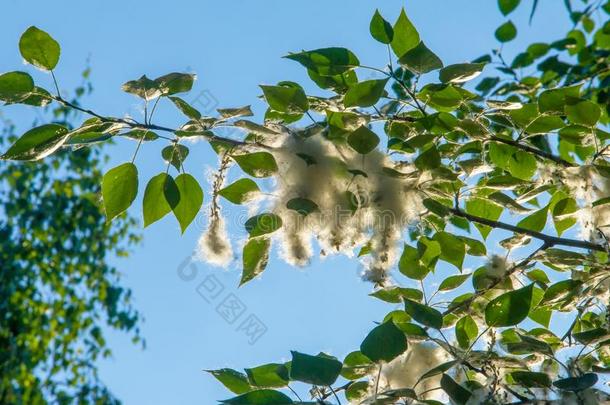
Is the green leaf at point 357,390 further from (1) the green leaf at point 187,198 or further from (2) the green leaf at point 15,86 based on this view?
(2) the green leaf at point 15,86

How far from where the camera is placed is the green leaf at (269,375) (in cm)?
89

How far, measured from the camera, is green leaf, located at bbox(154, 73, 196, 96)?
3.06 feet

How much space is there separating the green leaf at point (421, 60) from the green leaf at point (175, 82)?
27 cm

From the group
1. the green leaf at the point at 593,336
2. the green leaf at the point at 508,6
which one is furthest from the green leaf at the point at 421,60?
the green leaf at the point at 508,6

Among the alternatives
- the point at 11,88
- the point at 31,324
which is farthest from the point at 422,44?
the point at 31,324

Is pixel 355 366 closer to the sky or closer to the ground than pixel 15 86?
closer to the ground

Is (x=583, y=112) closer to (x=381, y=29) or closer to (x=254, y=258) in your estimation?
(x=381, y=29)

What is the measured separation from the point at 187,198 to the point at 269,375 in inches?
10.1

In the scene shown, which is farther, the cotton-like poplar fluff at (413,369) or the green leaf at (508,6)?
the green leaf at (508,6)

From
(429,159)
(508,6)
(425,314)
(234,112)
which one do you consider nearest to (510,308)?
(425,314)

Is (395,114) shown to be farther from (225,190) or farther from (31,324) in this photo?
(31,324)

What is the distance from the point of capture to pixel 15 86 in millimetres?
885

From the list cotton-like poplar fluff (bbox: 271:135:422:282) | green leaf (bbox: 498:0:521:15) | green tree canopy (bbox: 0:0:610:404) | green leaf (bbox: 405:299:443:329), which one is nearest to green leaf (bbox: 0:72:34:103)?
green tree canopy (bbox: 0:0:610:404)

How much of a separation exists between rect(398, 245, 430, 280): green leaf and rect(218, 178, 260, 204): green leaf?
0.76 feet
